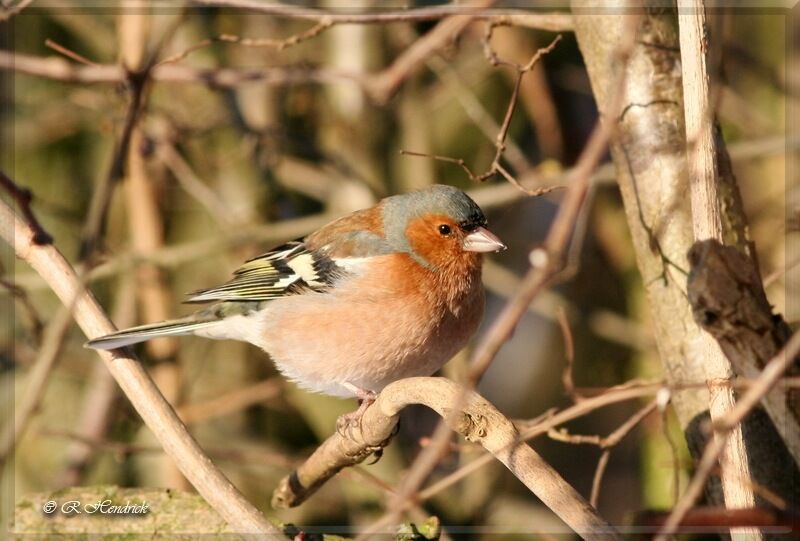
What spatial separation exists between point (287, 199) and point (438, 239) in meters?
2.49

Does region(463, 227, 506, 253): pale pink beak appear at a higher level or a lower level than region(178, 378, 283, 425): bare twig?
higher

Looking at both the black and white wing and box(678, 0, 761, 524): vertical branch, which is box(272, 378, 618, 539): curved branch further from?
the black and white wing

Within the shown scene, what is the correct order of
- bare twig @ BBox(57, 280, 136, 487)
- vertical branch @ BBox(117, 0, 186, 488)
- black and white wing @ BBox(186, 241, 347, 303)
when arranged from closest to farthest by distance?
black and white wing @ BBox(186, 241, 347, 303) < bare twig @ BBox(57, 280, 136, 487) < vertical branch @ BBox(117, 0, 186, 488)

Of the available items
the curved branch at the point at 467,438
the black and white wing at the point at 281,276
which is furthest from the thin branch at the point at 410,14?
the curved branch at the point at 467,438

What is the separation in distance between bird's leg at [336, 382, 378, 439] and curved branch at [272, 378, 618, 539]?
63 millimetres

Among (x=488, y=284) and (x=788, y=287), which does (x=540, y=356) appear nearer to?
(x=488, y=284)

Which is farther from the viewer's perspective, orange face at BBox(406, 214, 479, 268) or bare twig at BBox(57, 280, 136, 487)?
bare twig at BBox(57, 280, 136, 487)

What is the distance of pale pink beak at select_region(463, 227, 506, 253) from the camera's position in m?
3.90

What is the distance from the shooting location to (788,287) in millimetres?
4875

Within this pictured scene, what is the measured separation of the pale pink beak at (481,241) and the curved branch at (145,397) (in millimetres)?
1521

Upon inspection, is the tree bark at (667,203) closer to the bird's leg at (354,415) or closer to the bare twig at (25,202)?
the bird's leg at (354,415)

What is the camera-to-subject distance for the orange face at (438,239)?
4012 mm

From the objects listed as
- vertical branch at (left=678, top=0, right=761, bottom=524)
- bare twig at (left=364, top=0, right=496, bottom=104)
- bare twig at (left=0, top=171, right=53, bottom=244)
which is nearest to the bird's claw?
bare twig at (left=0, top=171, right=53, bottom=244)

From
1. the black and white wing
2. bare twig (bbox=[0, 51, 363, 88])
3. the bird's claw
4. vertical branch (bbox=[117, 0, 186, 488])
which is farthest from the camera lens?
vertical branch (bbox=[117, 0, 186, 488])
